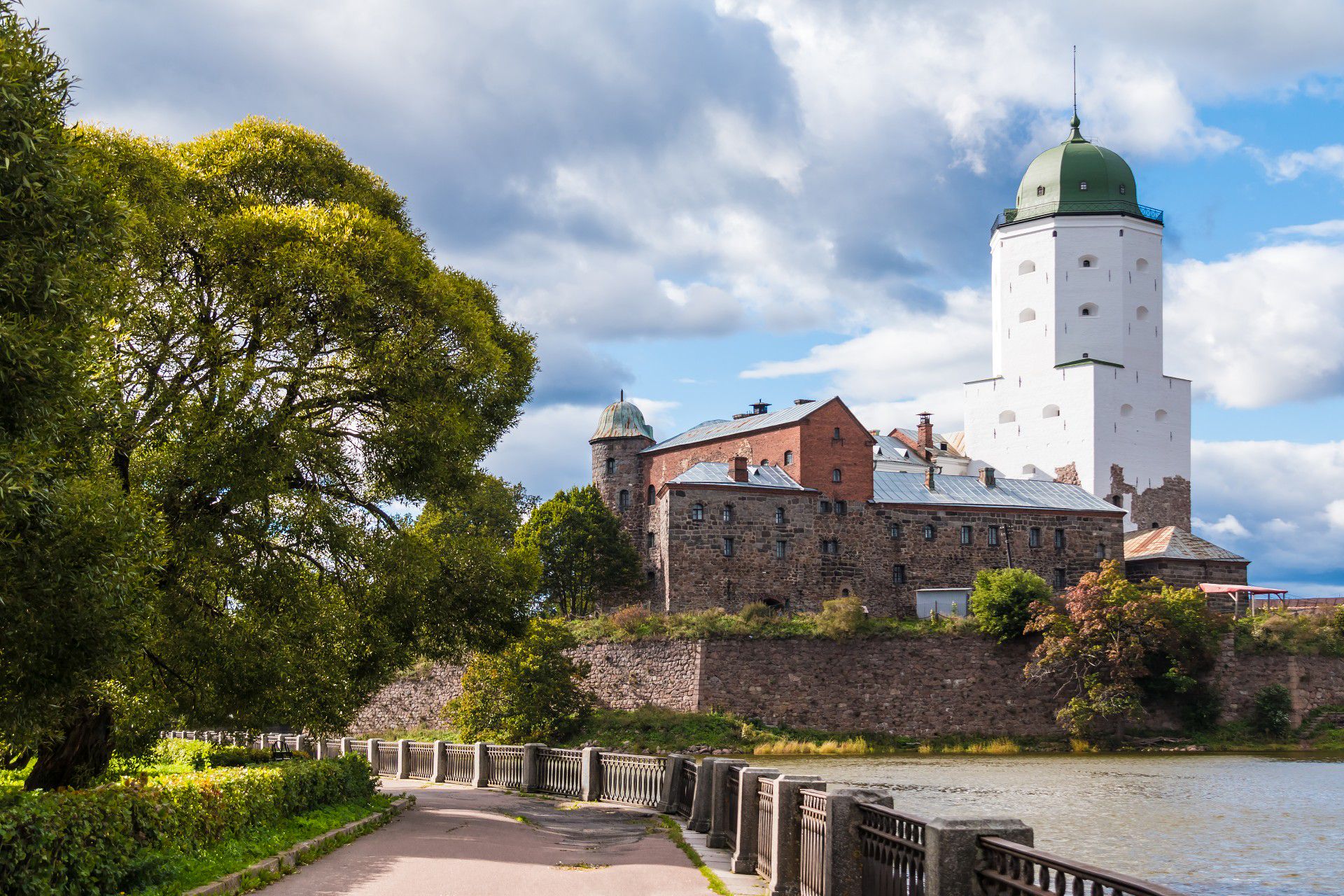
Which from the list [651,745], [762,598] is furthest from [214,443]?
[762,598]

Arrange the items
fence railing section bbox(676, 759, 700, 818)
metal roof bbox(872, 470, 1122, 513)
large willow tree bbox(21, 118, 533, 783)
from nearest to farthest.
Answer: large willow tree bbox(21, 118, 533, 783)
fence railing section bbox(676, 759, 700, 818)
metal roof bbox(872, 470, 1122, 513)

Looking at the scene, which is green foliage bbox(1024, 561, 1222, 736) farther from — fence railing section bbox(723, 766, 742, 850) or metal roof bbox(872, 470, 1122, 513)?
fence railing section bbox(723, 766, 742, 850)

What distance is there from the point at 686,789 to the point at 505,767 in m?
7.37

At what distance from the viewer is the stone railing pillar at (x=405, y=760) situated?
30.2m

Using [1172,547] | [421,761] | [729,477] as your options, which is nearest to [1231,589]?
[1172,547]

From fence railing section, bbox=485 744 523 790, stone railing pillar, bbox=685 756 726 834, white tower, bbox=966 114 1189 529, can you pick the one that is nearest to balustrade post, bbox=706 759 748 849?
stone railing pillar, bbox=685 756 726 834

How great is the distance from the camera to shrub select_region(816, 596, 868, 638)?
54719 millimetres

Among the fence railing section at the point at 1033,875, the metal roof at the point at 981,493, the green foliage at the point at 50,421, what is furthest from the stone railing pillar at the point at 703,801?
the metal roof at the point at 981,493

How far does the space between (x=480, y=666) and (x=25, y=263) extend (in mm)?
31579

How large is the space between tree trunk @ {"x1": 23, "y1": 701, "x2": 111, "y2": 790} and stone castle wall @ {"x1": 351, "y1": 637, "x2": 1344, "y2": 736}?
3574 cm

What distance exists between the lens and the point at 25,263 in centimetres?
1042

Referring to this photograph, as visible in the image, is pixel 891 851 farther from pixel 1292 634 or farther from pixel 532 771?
pixel 1292 634

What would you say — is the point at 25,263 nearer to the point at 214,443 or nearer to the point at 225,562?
the point at 214,443

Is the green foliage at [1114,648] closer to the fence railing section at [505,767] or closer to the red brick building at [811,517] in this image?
the red brick building at [811,517]
